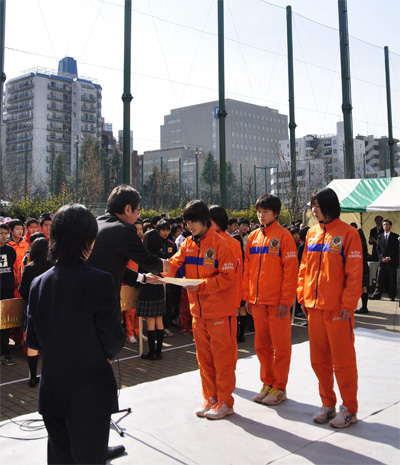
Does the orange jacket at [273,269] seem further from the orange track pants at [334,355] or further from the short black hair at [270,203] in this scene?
the orange track pants at [334,355]

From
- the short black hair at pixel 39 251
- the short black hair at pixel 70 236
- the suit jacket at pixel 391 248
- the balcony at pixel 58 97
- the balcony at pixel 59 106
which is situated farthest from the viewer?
the balcony at pixel 59 106

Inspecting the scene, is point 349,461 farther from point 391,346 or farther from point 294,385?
point 391,346

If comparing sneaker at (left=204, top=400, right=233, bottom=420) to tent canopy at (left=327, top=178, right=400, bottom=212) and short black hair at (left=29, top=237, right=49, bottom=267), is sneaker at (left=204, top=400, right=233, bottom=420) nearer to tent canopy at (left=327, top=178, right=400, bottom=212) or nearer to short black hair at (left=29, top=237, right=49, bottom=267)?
short black hair at (left=29, top=237, right=49, bottom=267)

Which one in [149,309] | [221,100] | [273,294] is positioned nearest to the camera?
[273,294]

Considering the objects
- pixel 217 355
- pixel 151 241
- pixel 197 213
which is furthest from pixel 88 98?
pixel 217 355

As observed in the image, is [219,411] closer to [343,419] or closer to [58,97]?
[343,419]

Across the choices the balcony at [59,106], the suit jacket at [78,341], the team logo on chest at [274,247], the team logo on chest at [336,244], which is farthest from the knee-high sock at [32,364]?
the balcony at [59,106]

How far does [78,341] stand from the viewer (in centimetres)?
219

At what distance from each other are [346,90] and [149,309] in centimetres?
1376

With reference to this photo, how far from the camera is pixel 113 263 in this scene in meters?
3.27

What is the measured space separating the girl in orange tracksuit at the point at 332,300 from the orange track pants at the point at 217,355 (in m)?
0.70

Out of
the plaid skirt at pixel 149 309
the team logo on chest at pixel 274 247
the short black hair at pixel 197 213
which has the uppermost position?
the short black hair at pixel 197 213

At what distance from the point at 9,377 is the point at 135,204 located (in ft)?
Result: 11.9

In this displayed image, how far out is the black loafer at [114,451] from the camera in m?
3.26
